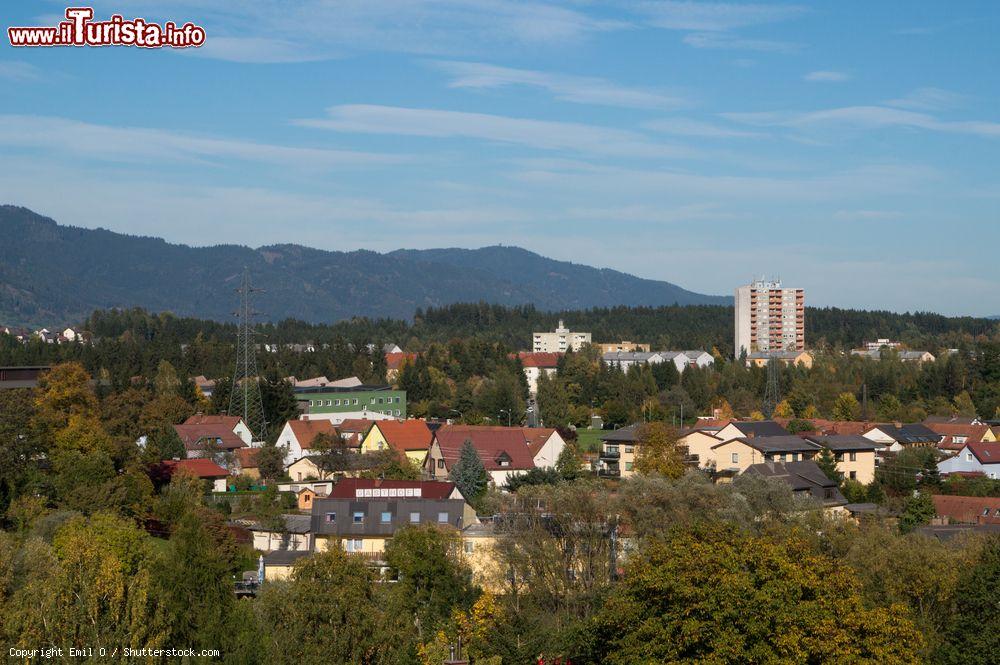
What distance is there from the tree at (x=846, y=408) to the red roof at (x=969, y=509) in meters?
26.4

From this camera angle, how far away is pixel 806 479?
40.9 meters

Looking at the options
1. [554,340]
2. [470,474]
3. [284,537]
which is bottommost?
[284,537]

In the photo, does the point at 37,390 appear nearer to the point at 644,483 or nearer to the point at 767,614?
the point at 644,483

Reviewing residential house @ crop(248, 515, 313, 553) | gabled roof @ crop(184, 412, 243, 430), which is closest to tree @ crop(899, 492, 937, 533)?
residential house @ crop(248, 515, 313, 553)

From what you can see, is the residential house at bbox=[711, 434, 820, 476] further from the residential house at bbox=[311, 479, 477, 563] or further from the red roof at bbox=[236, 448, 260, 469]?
the red roof at bbox=[236, 448, 260, 469]

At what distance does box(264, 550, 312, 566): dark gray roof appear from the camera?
→ 27.5 metres

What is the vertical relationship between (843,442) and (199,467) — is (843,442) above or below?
above

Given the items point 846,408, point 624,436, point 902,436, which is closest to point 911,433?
point 902,436

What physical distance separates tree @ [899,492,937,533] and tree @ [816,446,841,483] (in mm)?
5835

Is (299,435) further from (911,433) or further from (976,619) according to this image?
(976,619)

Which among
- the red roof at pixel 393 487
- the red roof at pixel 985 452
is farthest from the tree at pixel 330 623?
the red roof at pixel 985 452

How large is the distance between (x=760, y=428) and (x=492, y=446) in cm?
1209

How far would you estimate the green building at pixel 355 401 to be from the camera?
231ft

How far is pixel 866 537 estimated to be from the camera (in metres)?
26.8
